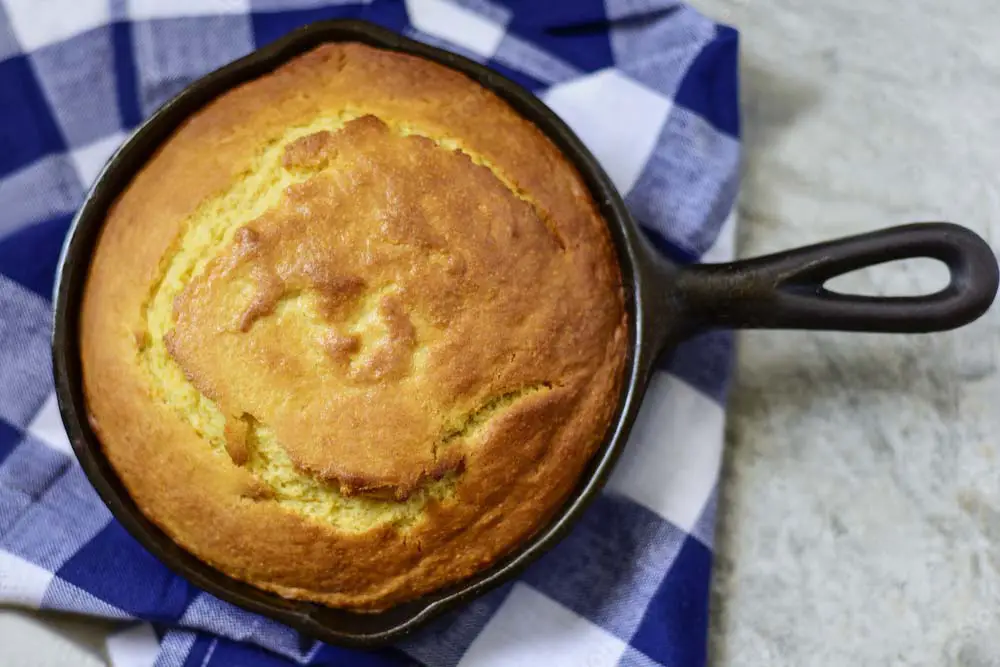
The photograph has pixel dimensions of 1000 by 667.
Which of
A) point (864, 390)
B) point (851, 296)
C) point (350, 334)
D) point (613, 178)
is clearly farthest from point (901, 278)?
point (350, 334)

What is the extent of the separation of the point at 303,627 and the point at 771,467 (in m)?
0.80

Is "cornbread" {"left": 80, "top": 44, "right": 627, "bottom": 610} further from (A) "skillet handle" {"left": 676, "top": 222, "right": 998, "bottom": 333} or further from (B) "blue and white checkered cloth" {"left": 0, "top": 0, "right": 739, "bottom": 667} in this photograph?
Answer: (B) "blue and white checkered cloth" {"left": 0, "top": 0, "right": 739, "bottom": 667}

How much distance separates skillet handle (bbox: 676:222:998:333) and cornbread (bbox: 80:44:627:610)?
0.16 m

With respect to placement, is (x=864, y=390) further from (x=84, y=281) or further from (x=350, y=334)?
(x=84, y=281)

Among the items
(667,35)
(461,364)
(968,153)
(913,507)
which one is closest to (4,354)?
(461,364)

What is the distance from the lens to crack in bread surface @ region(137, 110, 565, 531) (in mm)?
1107

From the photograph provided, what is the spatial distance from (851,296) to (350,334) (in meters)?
0.66

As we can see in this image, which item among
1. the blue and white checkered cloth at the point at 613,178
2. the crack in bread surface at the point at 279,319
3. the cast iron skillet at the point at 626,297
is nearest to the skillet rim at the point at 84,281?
the cast iron skillet at the point at 626,297

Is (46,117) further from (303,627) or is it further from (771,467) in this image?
(771,467)

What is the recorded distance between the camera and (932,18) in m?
1.67

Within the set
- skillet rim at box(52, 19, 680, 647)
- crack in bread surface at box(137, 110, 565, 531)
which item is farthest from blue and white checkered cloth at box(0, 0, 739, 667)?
crack in bread surface at box(137, 110, 565, 531)

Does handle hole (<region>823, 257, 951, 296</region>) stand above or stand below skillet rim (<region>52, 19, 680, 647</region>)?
below

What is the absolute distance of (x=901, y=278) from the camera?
161 cm

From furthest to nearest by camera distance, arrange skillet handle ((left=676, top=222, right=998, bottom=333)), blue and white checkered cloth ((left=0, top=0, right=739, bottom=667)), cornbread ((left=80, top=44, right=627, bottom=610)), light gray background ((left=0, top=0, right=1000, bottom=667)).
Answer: light gray background ((left=0, top=0, right=1000, bottom=667)) < blue and white checkered cloth ((left=0, top=0, right=739, bottom=667)) < skillet handle ((left=676, top=222, right=998, bottom=333)) < cornbread ((left=80, top=44, right=627, bottom=610))
